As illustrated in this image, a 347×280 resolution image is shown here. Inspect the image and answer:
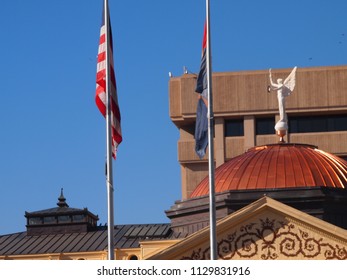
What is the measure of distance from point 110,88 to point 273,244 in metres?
14.9

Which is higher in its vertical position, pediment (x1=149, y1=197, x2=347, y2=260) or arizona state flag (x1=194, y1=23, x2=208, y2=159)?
arizona state flag (x1=194, y1=23, x2=208, y2=159)

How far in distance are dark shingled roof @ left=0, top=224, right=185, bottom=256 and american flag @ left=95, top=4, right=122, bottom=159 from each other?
2693cm

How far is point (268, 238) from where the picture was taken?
6291 cm

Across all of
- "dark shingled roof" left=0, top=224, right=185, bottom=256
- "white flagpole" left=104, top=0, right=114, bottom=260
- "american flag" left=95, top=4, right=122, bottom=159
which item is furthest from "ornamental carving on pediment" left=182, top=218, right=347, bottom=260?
"dark shingled roof" left=0, top=224, right=185, bottom=256

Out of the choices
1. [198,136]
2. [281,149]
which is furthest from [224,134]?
[198,136]

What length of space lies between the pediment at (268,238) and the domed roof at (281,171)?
7.72 meters

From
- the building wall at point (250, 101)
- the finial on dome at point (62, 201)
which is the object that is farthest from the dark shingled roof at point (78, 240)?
the building wall at point (250, 101)

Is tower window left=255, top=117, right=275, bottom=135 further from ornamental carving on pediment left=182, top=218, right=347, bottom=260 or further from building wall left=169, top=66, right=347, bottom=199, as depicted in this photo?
ornamental carving on pediment left=182, top=218, right=347, bottom=260

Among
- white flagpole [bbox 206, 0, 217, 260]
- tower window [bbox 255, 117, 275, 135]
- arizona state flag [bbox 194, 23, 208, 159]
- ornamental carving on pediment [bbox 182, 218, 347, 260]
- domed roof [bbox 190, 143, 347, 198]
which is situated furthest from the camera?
tower window [bbox 255, 117, 275, 135]

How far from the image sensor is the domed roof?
7119 cm

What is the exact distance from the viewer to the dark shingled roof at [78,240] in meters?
81.6
